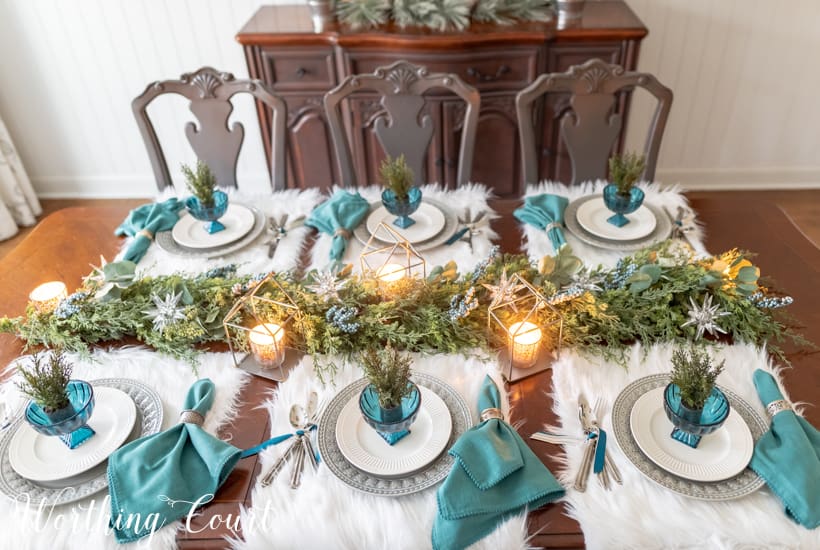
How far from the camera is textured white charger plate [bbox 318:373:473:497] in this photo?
97cm

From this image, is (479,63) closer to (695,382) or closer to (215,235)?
(215,235)

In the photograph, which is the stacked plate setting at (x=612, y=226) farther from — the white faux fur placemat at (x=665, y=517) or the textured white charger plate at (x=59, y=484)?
the textured white charger plate at (x=59, y=484)

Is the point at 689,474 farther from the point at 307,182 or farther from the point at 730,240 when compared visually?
the point at 307,182

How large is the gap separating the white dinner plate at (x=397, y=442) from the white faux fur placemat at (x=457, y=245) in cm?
43

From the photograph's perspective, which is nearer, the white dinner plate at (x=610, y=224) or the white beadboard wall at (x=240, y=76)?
the white dinner plate at (x=610, y=224)

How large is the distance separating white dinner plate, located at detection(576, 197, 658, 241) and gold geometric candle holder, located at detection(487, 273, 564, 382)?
1.17ft

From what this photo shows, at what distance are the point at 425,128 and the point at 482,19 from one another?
0.85m

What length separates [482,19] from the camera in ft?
Result: 7.98

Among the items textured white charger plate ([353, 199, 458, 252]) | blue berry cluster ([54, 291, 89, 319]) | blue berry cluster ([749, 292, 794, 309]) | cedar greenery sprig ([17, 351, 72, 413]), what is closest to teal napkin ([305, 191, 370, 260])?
textured white charger plate ([353, 199, 458, 252])

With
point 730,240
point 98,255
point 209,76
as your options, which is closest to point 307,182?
point 209,76

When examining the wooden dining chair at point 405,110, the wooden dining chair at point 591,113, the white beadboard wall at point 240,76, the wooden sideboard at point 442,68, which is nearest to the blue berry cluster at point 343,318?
the wooden dining chair at point 405,110

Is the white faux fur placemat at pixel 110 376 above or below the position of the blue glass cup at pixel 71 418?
below

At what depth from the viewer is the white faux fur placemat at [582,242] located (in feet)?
4.74

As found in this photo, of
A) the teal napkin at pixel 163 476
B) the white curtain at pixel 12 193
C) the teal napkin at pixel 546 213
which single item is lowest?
the white curtain at pixel 12 193
